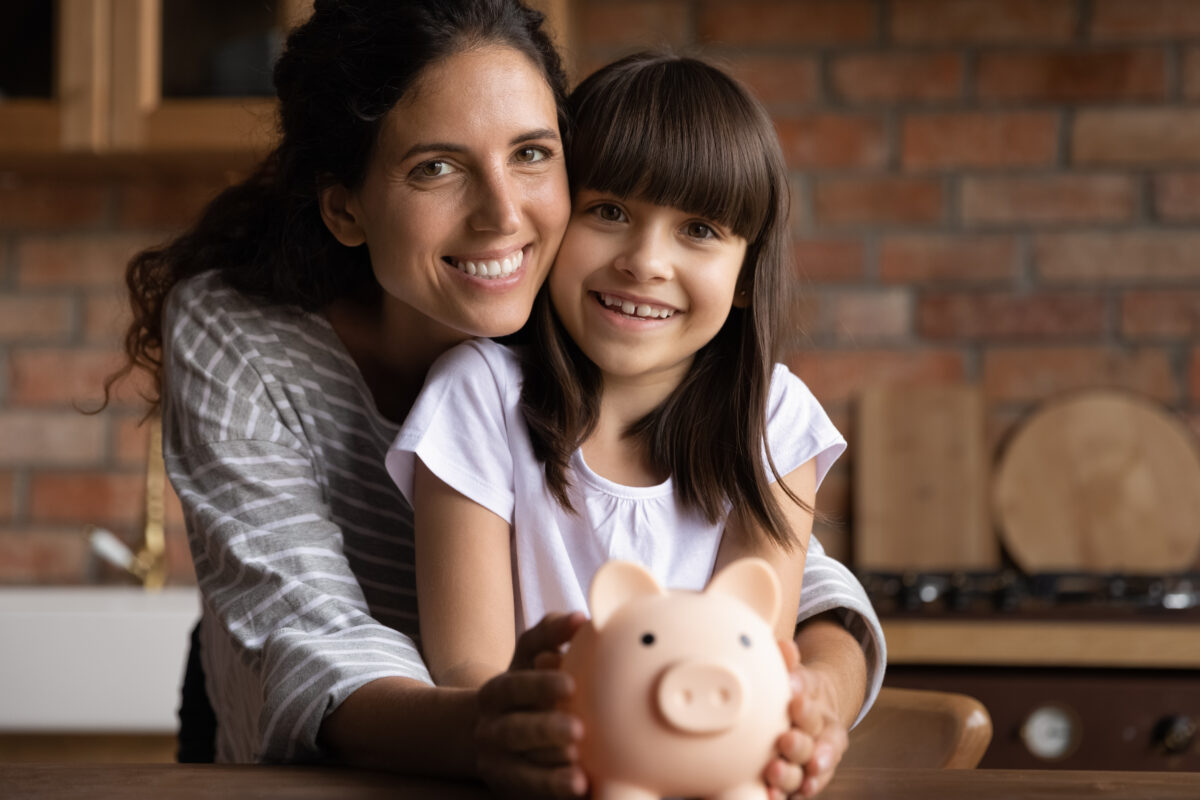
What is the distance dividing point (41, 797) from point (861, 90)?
1.87 m

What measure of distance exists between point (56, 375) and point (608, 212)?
168 cm

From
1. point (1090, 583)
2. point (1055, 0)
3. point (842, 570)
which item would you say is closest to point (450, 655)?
point (842, 570)

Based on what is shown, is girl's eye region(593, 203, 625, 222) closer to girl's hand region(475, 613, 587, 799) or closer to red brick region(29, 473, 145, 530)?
girl's hand region(475, 613, 587, 799)

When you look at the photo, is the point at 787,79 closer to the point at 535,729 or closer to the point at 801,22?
the point at 801,22

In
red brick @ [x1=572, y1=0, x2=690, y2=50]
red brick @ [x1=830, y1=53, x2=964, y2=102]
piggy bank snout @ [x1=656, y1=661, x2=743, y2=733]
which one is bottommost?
piggy bank snout @ [x1=656, y1=661, x2=743, y2=733]

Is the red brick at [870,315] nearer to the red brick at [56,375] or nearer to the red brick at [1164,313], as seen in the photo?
the red brick at [1164,313]

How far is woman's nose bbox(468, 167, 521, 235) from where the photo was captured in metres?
0.94

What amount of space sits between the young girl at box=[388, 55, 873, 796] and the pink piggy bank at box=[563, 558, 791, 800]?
344 mm

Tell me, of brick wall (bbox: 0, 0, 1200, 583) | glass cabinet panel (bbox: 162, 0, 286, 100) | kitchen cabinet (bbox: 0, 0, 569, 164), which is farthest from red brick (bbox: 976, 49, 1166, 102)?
glass cabinet panel (bbox: 162, 0, 286, 100)

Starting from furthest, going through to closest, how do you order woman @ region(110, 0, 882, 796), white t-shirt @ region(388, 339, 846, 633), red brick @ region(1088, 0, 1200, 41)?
red brick @ region(1088, 0, 1200, 41), white t-shirt @ region(388, 339, 846, 633), woman @ region(110, 0, 882, 796)

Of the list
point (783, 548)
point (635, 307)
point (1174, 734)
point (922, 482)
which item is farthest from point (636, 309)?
point (922, 482)

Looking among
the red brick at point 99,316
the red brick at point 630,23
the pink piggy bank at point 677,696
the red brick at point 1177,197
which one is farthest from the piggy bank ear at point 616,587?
the red brick at point 99,316

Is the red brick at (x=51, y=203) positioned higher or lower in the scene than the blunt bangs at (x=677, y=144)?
lower

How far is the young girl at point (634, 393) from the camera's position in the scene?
94cm
